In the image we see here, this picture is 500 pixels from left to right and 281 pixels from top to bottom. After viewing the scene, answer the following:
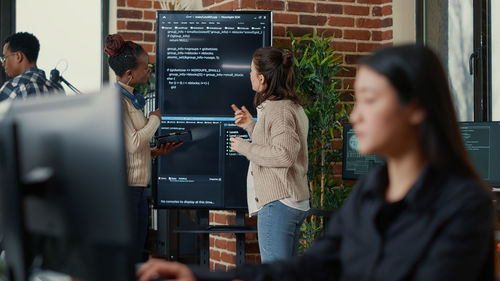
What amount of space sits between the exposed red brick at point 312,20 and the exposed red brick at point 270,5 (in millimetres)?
164

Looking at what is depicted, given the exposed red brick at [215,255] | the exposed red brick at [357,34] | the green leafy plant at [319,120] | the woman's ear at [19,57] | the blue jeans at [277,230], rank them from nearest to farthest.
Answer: the blue jeans at [277,230] → the woman's ear at [19,57] → the green leafy plant at [319,120] → the exposed red brick at [215,255] → the exposed red brick at [357,34]

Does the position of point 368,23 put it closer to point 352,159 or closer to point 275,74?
point 352,159

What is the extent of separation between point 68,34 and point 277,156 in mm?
3356

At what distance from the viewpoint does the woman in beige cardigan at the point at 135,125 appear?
132 inches

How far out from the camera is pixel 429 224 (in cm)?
129

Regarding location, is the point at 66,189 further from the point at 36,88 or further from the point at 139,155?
the point at 36,88

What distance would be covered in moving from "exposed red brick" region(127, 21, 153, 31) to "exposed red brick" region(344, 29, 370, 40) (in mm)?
1734

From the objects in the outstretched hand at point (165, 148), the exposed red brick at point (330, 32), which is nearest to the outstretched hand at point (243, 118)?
the outstretched hand at point (165, 148)

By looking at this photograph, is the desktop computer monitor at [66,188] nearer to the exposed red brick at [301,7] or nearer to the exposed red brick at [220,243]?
the exposed red brick at [220,243]

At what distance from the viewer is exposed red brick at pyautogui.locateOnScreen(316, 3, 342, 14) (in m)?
4.71

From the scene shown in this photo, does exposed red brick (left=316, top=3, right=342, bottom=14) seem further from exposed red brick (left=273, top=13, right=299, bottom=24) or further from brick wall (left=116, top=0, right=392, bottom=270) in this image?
exposed red brick (left=273, top=13, right=299, bottom=24)

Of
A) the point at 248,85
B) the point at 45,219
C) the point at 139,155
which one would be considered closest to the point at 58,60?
the point at 248,85

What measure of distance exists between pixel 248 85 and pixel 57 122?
2908 mm

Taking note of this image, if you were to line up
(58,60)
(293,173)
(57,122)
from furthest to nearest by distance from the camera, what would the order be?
1. (58,60)
2. (293,173)
3. (57,122)
